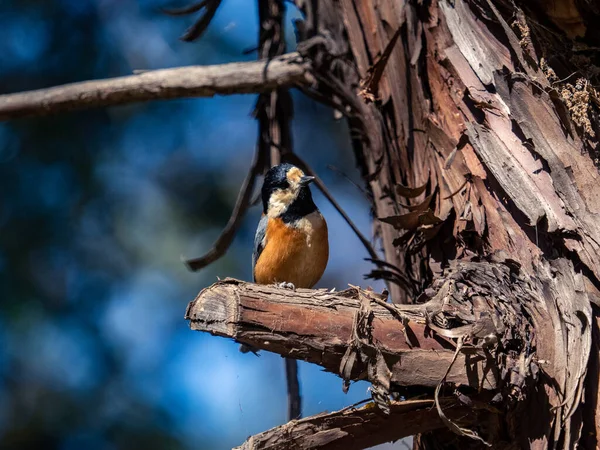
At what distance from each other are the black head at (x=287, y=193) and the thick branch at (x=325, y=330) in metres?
1.77

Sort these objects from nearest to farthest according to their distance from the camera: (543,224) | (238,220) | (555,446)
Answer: (555,446)
(543,224)
(238,220)

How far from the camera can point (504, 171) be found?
2887 millimetres

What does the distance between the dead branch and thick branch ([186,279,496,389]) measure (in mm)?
129

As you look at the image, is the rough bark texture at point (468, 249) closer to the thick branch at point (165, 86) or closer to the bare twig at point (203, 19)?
the thick branch at point (165, 86)

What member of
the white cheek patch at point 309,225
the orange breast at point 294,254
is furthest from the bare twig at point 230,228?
the white cheek patch at point 309,225

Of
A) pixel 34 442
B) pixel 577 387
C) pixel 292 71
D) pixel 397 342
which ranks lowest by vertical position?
pixel 34 442

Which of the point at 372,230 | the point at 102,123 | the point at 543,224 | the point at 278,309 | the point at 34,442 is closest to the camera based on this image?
the point at 278,309

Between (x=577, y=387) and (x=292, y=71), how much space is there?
2.59m

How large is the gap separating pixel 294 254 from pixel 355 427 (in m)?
1.69

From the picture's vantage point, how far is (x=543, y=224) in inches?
108

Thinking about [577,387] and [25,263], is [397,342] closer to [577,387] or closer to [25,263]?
[577,387]

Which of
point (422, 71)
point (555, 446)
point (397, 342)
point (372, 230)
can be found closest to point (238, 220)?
point (372, 230)

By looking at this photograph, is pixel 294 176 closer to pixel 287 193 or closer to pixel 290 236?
pixel 287 193

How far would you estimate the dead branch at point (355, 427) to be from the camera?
8.07 feet
